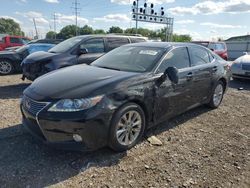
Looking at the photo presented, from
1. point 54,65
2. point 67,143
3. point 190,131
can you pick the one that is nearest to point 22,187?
point 67,143

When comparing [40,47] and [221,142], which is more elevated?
[40,47]

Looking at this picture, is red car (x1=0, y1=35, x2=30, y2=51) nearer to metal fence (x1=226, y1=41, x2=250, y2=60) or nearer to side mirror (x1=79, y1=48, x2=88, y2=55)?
side mirror (x1=79, y1=48, x2=88, y2=55)

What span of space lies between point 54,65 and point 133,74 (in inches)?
142

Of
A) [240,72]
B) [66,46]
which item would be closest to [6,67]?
[66,46]

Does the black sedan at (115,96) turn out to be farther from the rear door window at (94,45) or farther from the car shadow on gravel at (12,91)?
the car shadow on gravel at (12,91)

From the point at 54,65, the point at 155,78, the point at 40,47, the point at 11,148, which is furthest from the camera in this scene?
the point at 40,47

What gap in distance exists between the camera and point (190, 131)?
15.0 ft

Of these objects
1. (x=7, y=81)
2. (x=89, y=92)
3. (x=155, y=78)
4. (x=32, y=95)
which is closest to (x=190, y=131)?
(x=155, y=78)

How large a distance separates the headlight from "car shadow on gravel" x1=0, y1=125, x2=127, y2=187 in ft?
2.46

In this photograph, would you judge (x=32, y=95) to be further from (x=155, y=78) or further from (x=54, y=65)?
(x=54, y=65)

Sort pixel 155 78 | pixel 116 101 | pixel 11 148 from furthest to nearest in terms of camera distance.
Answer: pixel 155 78, pixel 11 148, pixel 116 101

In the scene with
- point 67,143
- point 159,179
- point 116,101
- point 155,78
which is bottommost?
point 159,179

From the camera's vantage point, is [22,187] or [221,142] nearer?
[22,187]

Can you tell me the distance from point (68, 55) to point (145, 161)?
4476mm
